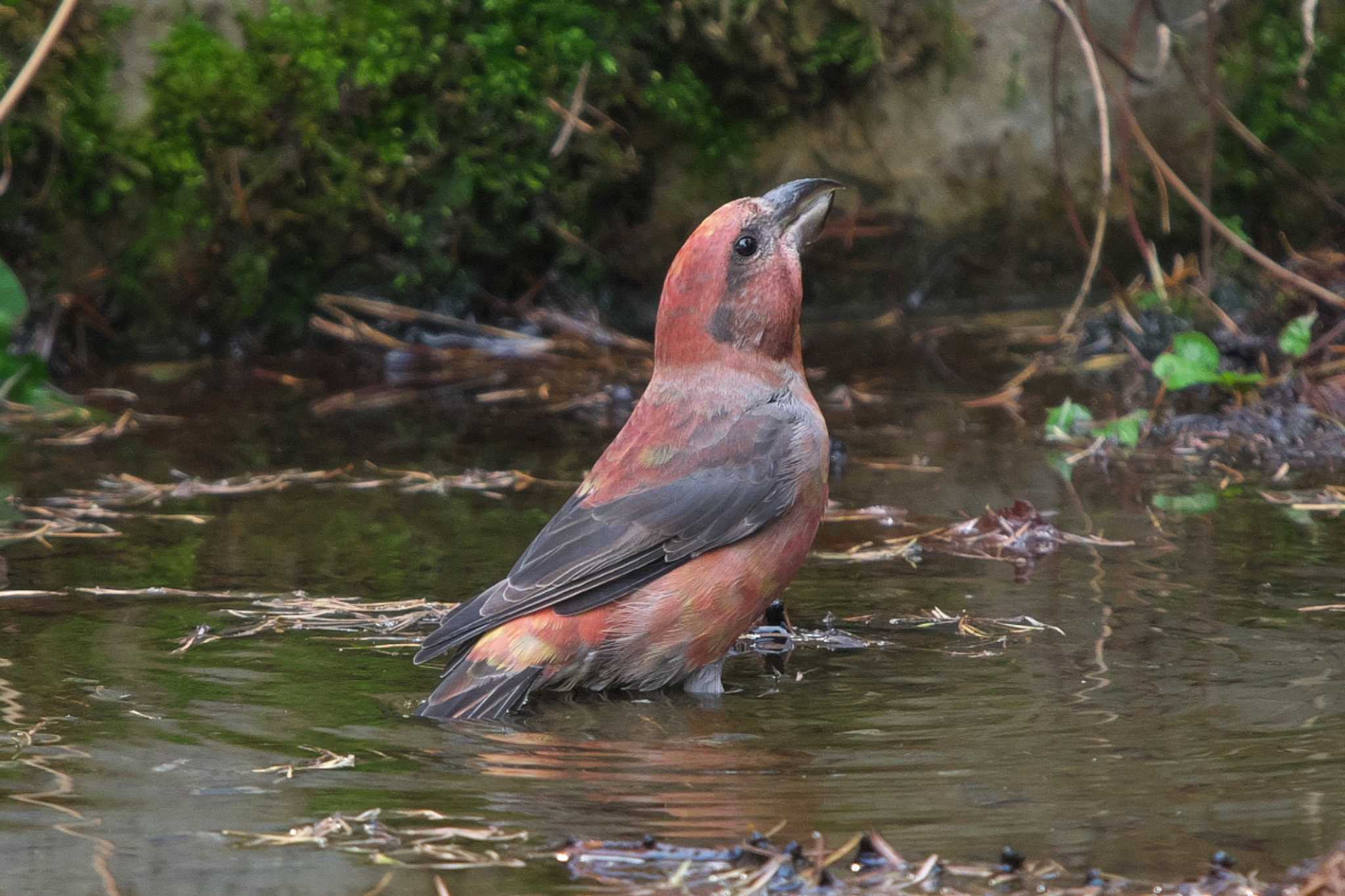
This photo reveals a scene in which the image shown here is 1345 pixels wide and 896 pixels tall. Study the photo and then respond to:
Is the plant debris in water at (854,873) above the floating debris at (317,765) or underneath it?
above

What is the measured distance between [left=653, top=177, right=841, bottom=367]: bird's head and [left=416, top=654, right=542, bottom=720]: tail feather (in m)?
1.13

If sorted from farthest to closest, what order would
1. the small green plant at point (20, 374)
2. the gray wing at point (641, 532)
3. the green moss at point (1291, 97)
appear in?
1. the green moss at point (1291, 97)
2. the small green plant at point (20, 374)
3. the gray wing at point (641, 532)

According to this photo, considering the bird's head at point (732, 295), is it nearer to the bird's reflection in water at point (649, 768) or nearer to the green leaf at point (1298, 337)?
the bird's reflection in water at point (649, 768)

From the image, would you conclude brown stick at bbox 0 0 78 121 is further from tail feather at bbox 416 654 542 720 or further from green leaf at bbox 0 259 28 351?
green leaf at bbox 0 259 28 351

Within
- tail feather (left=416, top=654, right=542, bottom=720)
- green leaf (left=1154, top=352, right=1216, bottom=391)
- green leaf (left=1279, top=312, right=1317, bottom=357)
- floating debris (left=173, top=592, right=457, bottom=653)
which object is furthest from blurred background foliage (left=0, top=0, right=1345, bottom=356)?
tail feather (left=416, top=654, right=542, bottom=720)

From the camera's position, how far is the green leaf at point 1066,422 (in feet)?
21.0

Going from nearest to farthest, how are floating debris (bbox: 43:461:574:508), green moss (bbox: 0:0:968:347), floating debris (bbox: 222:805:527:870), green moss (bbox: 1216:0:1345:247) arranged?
floating debris (bbox: 222:805:527:870) < floating debris (bbox: 43:461:574:508) < green moss (bbox: 0:0:968:347) < green moss (bbox: 1216:0:1345:247)

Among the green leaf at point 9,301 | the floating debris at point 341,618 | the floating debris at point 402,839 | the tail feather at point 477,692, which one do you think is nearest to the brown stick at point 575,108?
the green leaf at point 9,301

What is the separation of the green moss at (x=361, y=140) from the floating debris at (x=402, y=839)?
553 centimetres

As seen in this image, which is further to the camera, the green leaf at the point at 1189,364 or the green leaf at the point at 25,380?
the green leaf at the point at 25,380

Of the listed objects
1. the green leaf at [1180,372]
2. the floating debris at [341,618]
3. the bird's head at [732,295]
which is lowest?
the floating debris at [341,618]

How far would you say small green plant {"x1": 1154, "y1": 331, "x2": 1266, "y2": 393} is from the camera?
20.8 feet

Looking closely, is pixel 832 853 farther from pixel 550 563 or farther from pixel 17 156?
pixel 17 156

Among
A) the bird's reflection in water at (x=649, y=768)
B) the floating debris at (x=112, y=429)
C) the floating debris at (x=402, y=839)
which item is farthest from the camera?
the floating debris at (x=112, y=429)
